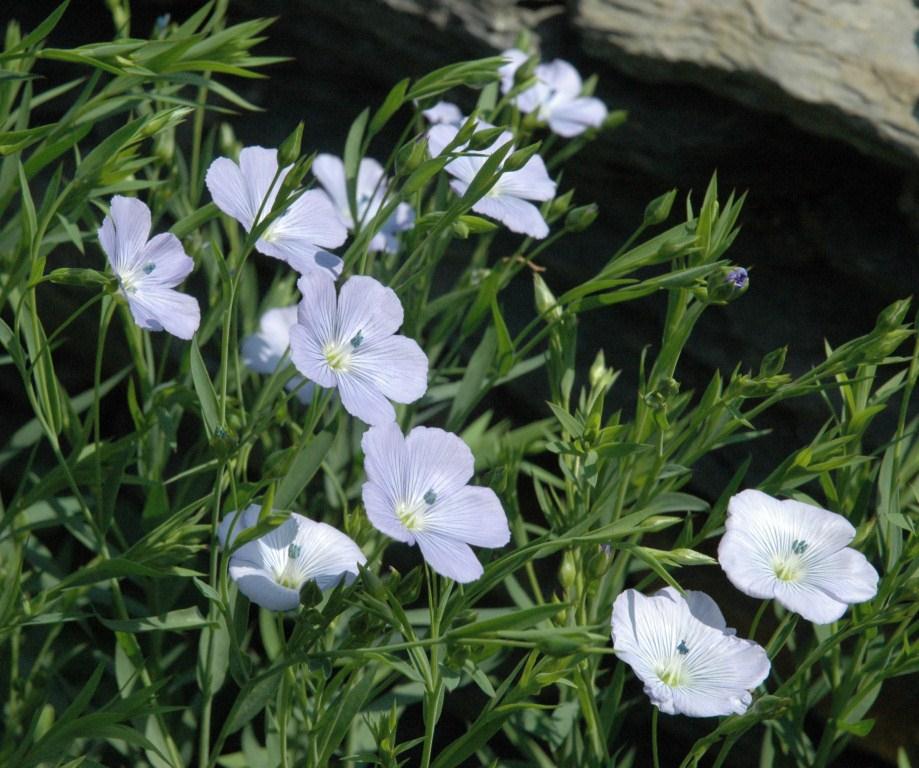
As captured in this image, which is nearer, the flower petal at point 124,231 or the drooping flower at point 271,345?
the flower petal at point 124,231

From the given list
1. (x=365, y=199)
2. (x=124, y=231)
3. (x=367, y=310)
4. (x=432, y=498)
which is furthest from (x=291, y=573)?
(x=365, y=199)

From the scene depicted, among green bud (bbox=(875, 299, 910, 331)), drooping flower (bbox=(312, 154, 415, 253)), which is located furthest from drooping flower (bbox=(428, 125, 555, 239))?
green bud (bbox=(875, 299, 910, 331))

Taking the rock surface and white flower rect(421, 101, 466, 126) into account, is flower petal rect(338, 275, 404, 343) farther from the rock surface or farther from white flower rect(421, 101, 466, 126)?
the rock surface

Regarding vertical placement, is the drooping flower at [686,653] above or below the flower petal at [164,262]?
below

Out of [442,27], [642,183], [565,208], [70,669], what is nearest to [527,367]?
[565,208]

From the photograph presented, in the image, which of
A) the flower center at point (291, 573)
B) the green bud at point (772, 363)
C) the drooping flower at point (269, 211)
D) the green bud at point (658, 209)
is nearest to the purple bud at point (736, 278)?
the green bud at point (772, 363)

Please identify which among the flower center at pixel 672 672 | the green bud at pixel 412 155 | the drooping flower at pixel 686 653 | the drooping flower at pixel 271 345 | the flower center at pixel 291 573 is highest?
the green bud at pixel 412 155

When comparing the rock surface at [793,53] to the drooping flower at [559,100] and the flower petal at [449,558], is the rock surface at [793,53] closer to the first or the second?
A: the drooping flower at [559,100]

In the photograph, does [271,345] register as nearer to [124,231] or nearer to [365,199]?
[365,199]
